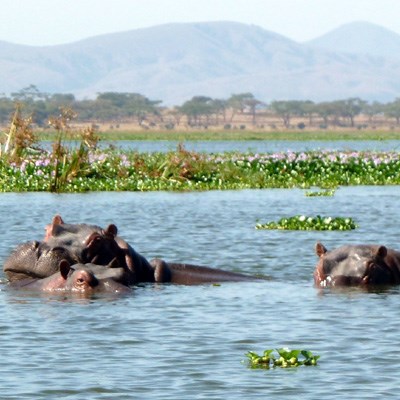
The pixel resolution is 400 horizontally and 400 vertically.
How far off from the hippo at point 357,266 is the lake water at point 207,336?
0.21m

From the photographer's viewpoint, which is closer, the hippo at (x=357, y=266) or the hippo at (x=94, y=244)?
the hippo at (x=94, y=244)

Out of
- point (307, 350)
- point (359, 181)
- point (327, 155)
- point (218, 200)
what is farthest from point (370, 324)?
point (327, 155)

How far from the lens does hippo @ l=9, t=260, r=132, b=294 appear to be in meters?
13.2

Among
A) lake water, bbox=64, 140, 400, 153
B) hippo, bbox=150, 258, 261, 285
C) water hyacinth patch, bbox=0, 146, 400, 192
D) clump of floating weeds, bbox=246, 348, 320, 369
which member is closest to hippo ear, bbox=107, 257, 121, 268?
hippo, bbox=150, 258, 261, 285

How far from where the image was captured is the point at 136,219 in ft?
82.8

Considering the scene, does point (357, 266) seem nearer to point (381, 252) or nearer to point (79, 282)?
point (381, 252)

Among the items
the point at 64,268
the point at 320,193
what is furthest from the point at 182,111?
the point at 64,268

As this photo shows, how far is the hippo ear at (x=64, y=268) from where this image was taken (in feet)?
42.4

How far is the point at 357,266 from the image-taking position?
13.8 metres

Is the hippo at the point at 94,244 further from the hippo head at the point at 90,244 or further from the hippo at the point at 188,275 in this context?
the hippo at the point at 188,275

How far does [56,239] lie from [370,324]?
3.82 meters

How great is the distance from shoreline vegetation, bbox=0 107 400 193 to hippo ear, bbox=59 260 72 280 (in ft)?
59.3

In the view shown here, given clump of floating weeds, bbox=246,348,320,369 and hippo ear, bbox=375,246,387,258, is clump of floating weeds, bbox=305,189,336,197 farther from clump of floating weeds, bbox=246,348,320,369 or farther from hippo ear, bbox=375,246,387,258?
clump of floating weeds, bbox=246,348,320,369

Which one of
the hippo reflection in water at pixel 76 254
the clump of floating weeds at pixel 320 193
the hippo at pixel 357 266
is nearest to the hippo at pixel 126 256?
the hippo reflection in water at pixel 76 254
